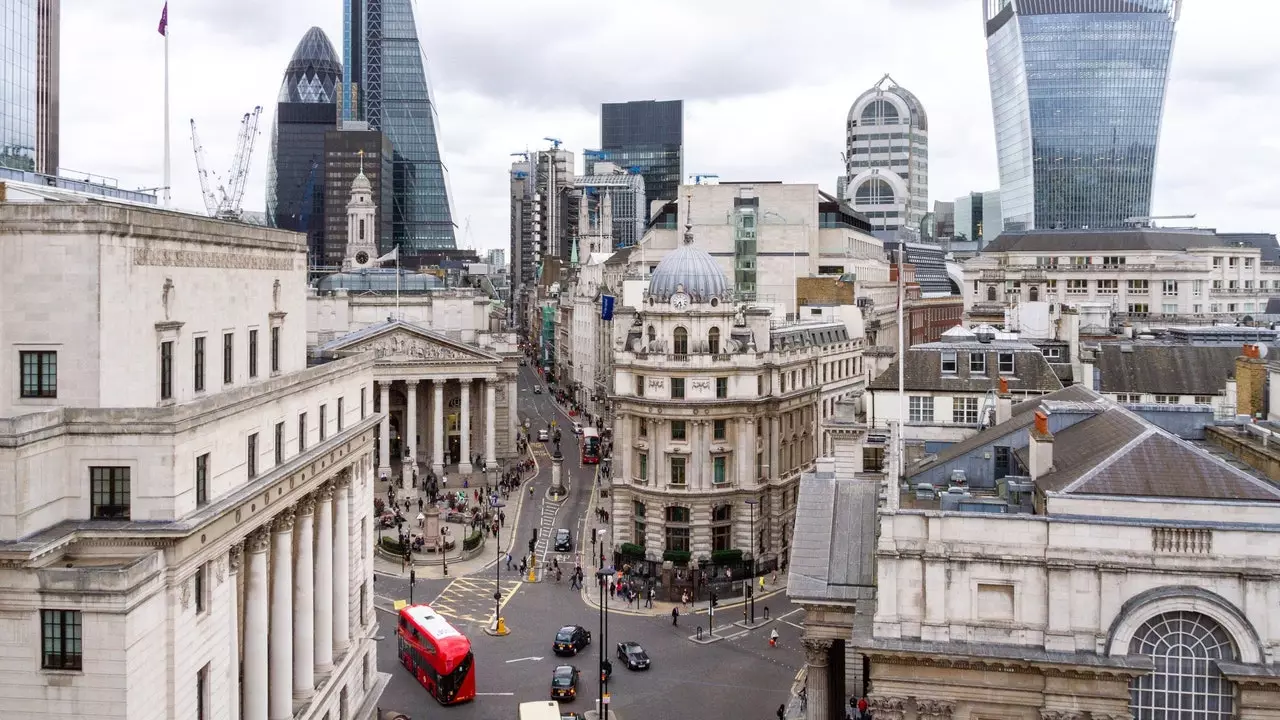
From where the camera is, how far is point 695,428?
75625 mm

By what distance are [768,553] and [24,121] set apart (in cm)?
8250

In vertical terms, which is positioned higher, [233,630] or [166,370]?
[166,370]

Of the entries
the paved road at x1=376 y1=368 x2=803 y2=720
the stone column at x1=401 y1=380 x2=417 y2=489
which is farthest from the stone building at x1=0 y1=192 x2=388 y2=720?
the stone column at x1=401 y1=380 x2=417 y2=489

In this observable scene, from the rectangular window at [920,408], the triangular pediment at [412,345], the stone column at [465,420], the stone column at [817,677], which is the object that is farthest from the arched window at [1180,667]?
the stone column at [465,420]

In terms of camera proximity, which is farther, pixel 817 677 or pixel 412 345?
pixel 412 345

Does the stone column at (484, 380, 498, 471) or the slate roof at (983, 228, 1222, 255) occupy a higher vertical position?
the slate roof at (983, 228, 1222, 255)

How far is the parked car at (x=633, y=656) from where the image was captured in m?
56.4

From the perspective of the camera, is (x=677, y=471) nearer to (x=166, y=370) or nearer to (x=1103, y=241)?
(x=166, y=370)

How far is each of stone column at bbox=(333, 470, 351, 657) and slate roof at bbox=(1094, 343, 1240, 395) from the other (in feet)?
150

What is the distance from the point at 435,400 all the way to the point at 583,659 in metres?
55.5

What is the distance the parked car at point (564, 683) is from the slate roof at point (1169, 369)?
124 ft

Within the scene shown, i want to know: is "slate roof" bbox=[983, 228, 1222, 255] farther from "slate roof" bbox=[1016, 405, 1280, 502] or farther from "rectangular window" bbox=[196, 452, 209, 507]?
"rectangular window" bbox=[196, 452, 209, 507]

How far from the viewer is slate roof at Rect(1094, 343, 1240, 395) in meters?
70.1

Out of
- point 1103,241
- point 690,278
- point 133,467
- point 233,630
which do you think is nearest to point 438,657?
point 233,630
